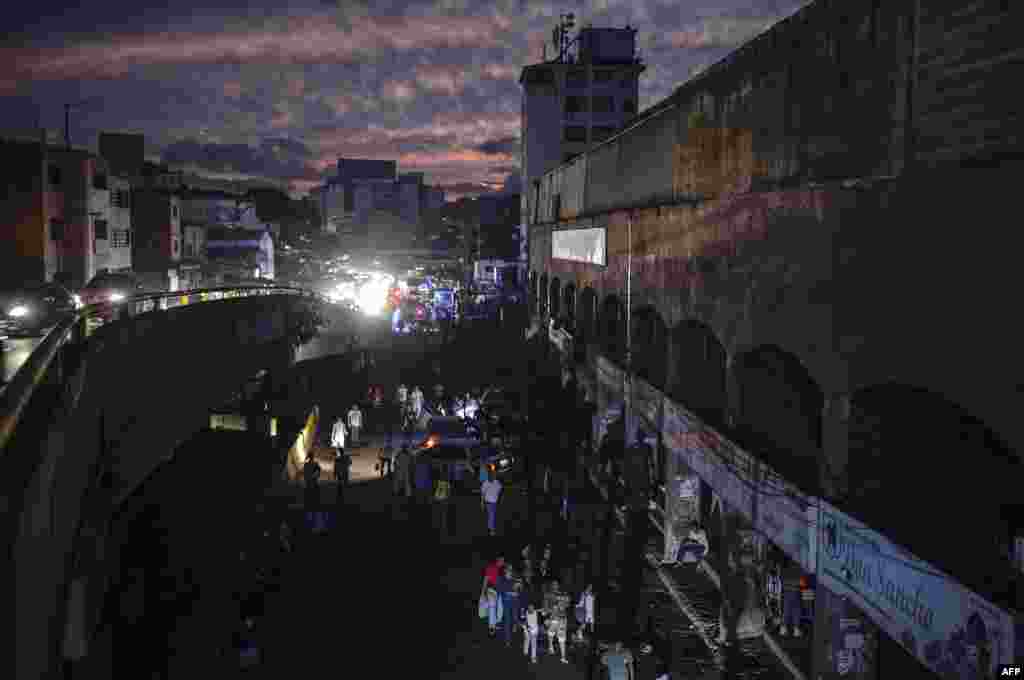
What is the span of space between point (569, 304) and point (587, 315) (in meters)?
4.26

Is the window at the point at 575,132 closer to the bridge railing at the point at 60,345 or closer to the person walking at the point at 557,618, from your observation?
the bridge railing at the point at 60,345

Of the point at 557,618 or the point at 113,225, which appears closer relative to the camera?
the point at 557,618

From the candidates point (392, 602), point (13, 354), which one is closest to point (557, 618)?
point (392, 602)

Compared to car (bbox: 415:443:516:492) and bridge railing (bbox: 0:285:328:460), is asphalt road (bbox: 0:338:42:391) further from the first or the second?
car (bbox: 415:443:516:492)

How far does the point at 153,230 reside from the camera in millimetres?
61125

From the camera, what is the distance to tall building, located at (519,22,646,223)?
69938 millimetres

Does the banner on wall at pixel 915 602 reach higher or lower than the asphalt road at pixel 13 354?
lower

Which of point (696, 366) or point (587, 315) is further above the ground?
point (587, 315)

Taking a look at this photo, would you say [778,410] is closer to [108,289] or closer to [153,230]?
[108,289]

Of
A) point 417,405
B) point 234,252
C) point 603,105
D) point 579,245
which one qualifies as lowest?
point 417,405

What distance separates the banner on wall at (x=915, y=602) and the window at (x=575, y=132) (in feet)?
208

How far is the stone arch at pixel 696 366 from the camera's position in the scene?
18.8 m

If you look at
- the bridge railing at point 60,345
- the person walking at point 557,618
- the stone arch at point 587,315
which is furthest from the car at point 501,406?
the person walking at point 557,618

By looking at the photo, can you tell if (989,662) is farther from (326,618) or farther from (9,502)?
(326,618)
